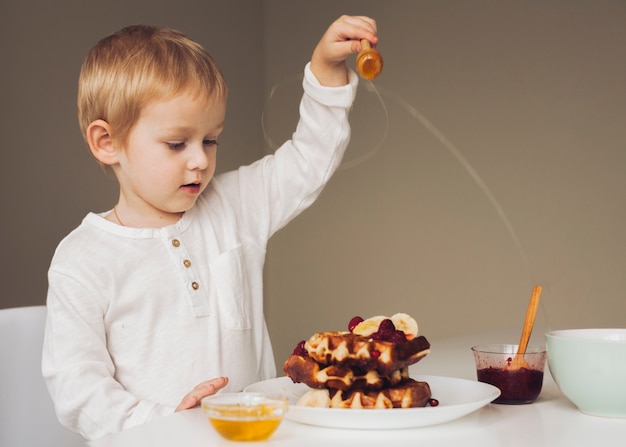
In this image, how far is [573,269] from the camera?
10.1ft

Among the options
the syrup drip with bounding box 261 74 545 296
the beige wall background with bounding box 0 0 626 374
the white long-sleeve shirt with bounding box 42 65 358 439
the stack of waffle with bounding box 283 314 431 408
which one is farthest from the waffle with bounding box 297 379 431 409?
the syrup drip with bounding box 261 74 545 296

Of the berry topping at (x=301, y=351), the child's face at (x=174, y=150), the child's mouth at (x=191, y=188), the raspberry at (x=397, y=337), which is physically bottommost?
the berry topping at (x=301, y=351)

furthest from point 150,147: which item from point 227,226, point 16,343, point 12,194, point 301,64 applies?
point 301,64

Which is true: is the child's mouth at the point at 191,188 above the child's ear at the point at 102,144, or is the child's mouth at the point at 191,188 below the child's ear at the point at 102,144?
below

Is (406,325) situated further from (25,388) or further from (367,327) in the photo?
(25,388)

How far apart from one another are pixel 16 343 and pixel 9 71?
1425 millimetres

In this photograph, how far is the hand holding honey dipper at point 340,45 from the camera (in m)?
1.06

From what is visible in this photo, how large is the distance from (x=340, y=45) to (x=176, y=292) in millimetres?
418

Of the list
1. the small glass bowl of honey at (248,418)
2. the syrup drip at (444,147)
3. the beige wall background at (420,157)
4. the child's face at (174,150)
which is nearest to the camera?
the small glass bowl of honey at (248,418)

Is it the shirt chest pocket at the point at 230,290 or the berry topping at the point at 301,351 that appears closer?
the berry topping at the point at 301,351

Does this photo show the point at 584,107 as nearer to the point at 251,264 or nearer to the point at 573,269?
the point at 573,269

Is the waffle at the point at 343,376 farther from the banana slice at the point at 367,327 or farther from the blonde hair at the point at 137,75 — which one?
the blonde hair at the point at 137,75

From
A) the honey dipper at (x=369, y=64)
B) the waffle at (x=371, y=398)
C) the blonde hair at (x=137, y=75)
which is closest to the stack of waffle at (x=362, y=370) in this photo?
the waffle at (x=371, y=398)

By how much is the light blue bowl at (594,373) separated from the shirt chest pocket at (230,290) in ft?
1.85
